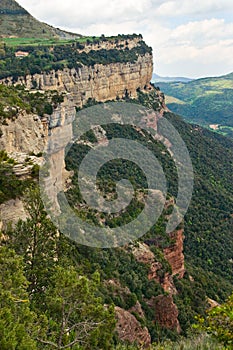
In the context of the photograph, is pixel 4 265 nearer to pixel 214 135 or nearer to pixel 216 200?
pixel 216 200

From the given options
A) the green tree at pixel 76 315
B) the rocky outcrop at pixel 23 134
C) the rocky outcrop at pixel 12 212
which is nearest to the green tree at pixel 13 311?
the green tree at pixel 76 315

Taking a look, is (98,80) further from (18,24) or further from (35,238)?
(35,238)

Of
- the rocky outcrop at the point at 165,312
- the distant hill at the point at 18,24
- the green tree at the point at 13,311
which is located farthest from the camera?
the distant hill at the point at 18,24

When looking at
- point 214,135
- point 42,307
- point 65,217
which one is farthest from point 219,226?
point 214,135

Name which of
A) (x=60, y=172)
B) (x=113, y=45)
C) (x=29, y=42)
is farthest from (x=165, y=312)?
(x=113, y=45)

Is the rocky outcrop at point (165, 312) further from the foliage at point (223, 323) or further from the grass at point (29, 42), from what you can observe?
the grass at point (29, 42)

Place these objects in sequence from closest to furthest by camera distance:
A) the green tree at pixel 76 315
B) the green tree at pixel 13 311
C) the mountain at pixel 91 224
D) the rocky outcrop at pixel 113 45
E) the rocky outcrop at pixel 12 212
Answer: the green tree at pixel 13 311
the green tree at pixel 76 315
the mountain at pixel 91 224
the rocky outcrop at pixel 12 212
the rocky outcrop at pixel 113 45
